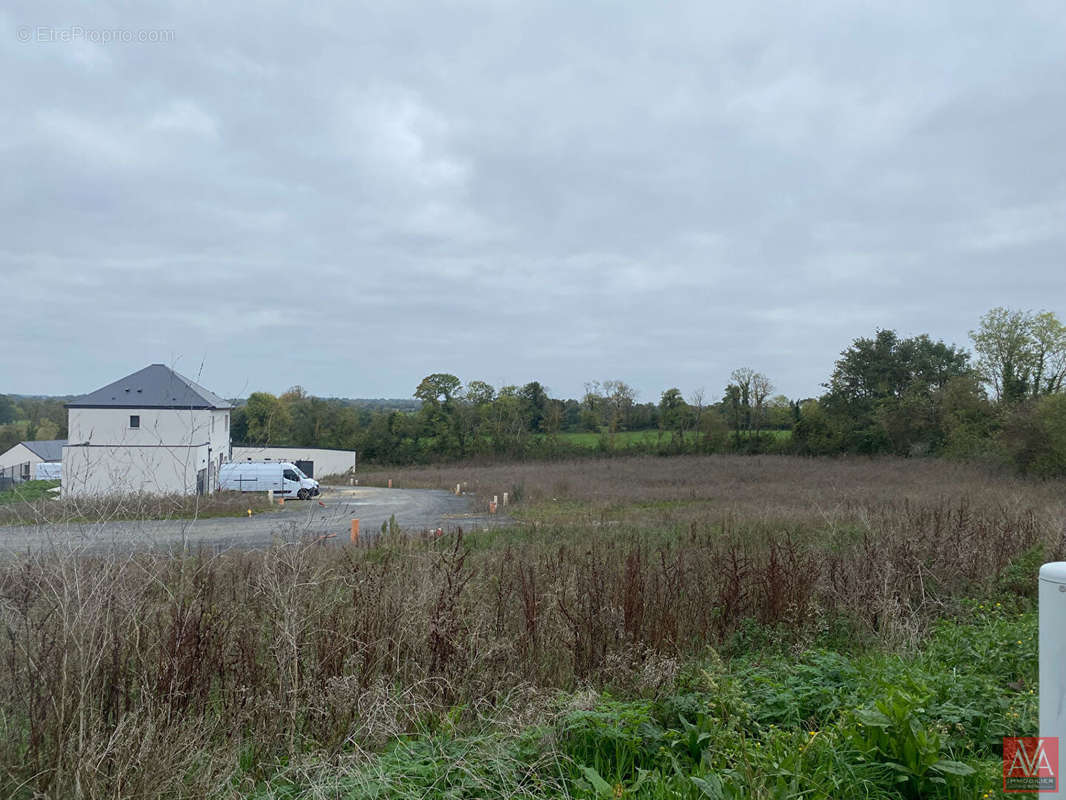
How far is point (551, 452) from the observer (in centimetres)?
5506

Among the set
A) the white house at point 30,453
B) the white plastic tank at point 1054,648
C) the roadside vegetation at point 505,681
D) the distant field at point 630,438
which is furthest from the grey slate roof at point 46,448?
the white plastic tank at point 1054,648

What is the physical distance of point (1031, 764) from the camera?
2.89 m

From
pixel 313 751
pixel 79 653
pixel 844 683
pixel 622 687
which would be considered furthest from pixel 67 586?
pixel 844 683

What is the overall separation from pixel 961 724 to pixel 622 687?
2140mm

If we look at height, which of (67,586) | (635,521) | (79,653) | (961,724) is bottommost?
(635,521)

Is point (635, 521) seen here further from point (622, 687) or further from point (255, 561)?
point (622, 687)

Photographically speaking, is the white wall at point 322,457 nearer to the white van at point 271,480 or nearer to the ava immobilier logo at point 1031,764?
the white van at point 271,480

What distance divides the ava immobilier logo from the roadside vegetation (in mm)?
109

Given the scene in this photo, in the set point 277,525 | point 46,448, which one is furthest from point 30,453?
point 277,525

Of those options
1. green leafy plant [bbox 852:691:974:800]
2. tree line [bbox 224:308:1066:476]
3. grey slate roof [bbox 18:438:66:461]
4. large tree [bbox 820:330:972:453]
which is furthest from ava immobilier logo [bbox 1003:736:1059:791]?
grey slate roof [bbox 18:438:66:461]

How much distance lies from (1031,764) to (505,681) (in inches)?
125

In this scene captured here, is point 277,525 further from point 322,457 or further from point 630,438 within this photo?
point 630,438

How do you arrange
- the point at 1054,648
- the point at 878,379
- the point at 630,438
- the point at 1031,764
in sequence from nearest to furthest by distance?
the point at 1054,648 → the point at 1031,764 → the point at 878,379 → the point at 630,438

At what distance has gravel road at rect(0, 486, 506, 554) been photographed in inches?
208
